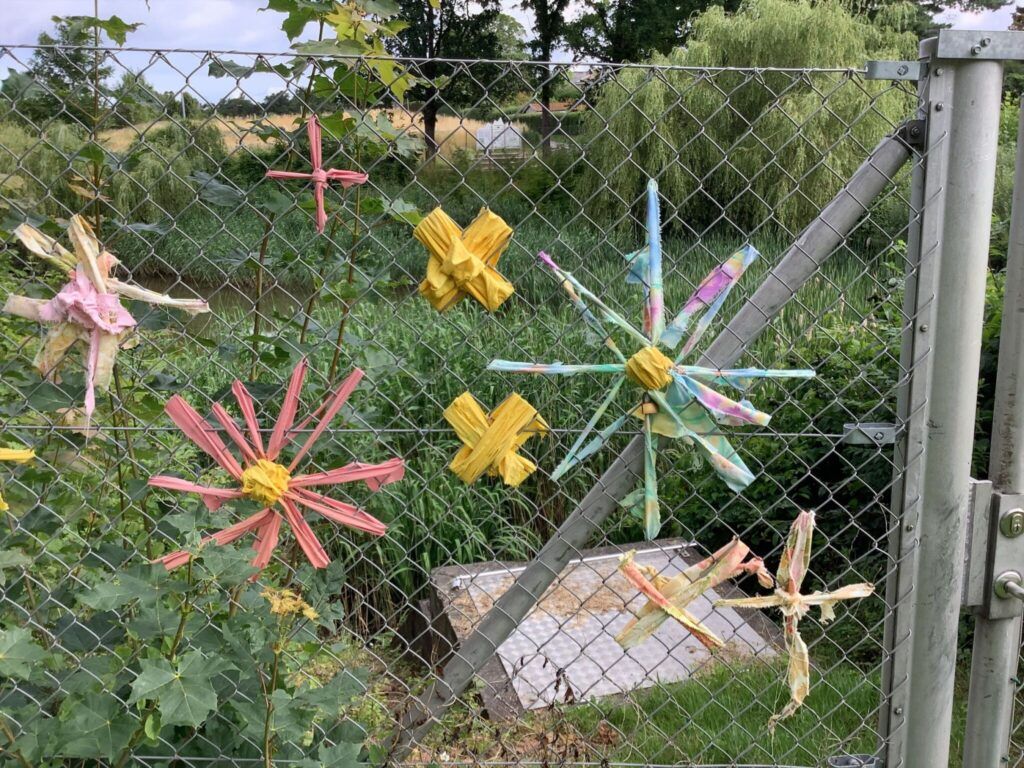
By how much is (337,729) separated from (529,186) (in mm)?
12267

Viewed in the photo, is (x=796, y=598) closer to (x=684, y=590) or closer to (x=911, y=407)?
(x=684, y=590)

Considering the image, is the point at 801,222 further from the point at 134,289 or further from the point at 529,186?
the point at 134,289

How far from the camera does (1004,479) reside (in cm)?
147

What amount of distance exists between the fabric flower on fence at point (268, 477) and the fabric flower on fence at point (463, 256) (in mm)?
190

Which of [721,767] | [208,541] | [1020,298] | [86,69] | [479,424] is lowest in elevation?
[721,767]

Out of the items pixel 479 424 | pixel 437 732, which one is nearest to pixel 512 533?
pixel 437 732

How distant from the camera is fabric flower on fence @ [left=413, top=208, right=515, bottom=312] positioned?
4.24 feet

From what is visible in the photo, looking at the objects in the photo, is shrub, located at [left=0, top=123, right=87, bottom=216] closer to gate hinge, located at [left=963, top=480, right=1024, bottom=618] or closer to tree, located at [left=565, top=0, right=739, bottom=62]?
gate hinge, located at [left=963, top=480, right=1024, bottom=618]

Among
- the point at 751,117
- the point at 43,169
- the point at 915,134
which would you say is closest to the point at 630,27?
the point at 751,117

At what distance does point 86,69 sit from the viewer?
1.41 m

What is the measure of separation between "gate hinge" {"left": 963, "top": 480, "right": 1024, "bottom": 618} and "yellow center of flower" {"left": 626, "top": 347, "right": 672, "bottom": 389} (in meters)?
0.58

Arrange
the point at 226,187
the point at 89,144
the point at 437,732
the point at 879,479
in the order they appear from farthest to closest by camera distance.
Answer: the point at 879,479
the point at 437,732
the point at 226,187
the point at 89,144

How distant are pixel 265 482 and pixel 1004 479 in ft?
3.93

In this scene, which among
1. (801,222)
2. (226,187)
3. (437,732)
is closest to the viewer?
(226,187)
